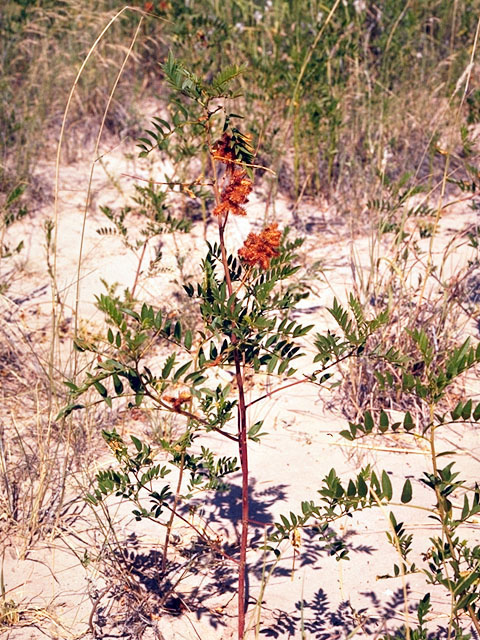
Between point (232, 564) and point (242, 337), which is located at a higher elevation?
point (242, 337)

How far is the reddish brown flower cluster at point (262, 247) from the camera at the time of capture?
5.00 ft

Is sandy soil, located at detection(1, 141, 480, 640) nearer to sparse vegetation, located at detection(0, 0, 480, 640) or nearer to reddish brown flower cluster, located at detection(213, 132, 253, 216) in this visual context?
sparse vegetation, located at detection(0, 0, 480, 640)

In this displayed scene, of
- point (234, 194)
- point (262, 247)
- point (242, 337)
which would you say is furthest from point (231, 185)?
point (242, 337)

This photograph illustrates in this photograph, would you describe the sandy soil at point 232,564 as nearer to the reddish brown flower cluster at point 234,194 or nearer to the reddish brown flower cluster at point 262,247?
the reddish brown flower cluster at point 262,247

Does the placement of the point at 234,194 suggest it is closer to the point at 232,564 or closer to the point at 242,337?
the point at 242,337

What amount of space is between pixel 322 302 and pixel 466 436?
101 centimetres

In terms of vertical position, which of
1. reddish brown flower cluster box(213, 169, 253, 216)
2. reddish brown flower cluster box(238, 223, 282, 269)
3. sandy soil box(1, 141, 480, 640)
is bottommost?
sandy soil box(1, 141, 480, 640)

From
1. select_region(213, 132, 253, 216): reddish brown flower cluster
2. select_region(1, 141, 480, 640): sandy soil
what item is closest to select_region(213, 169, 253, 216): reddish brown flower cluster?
select_region(213, 132, 253, 216): reddish brown flower cluster

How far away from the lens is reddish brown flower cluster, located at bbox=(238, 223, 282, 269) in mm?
1524

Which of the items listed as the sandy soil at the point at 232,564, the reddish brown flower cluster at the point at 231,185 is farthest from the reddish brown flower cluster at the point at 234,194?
the sandy soil at the point at 232,564

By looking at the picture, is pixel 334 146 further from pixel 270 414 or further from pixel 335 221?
pixel 270 414

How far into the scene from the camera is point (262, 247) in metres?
1.54

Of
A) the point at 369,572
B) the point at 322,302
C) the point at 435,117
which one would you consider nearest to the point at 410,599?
the point at 369,572

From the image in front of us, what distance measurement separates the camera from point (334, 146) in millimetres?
3979
